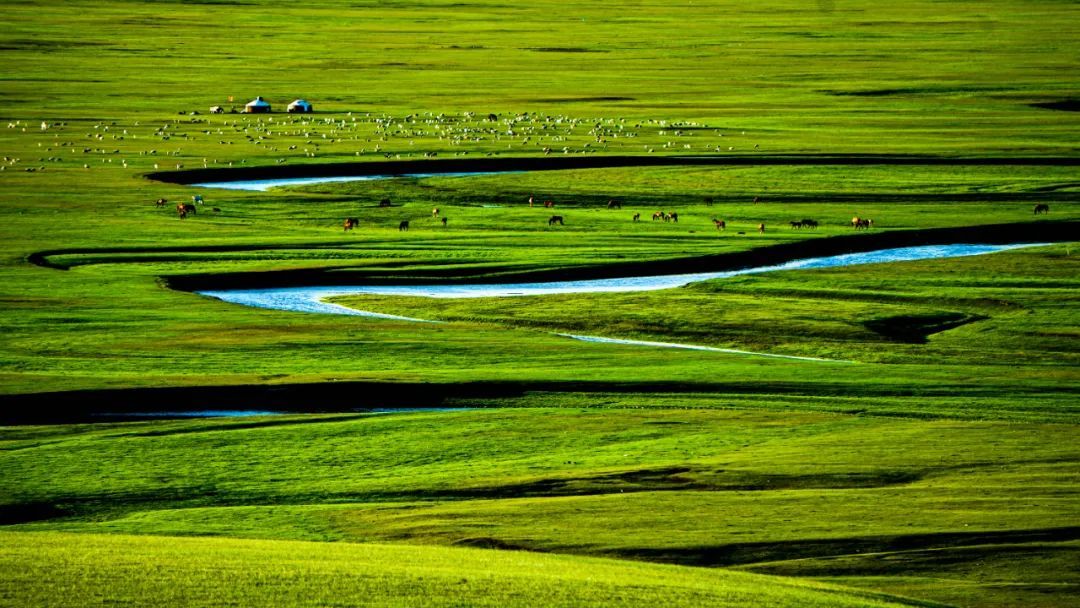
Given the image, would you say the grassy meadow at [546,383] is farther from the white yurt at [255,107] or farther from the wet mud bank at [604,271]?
the white yurt at [255,107]

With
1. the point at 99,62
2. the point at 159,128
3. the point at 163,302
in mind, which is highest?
the point at 99,62

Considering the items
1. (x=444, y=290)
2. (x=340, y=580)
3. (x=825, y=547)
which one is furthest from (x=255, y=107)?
(x=340, y=580)

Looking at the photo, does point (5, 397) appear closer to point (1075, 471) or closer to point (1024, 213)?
point (1075, 471)

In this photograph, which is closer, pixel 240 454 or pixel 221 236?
pixel 240 454

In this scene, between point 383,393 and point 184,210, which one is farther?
point 184,210

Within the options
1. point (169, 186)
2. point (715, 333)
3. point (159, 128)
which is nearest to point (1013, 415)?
point (715, 333)

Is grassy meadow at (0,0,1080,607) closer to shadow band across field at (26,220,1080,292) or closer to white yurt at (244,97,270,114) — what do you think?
shadow band across field at (26,220,1080,292)

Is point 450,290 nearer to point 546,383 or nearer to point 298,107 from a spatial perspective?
point 546,383
